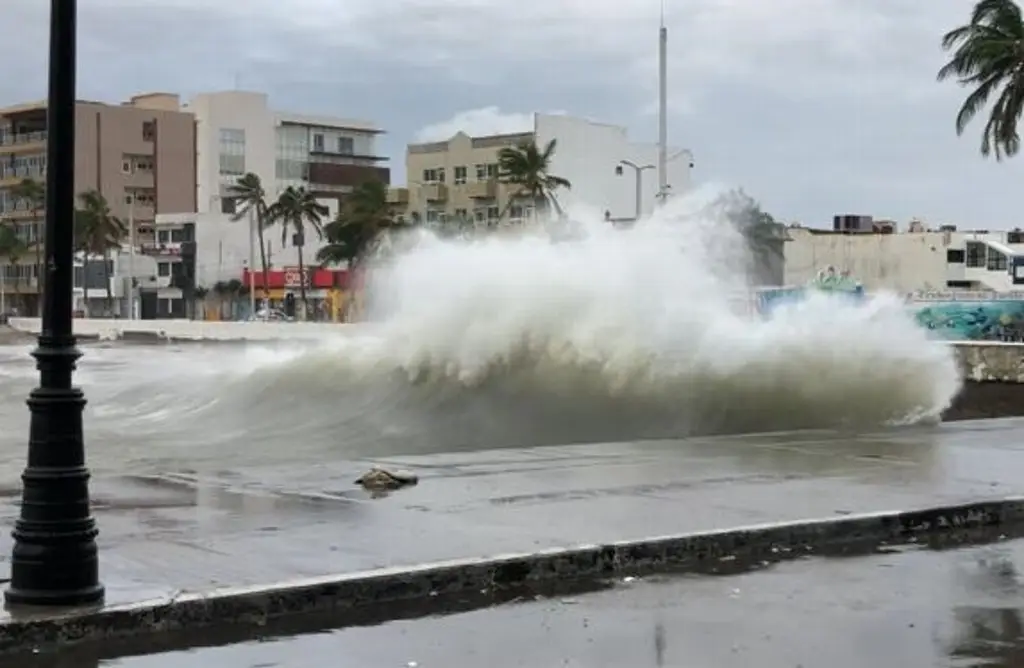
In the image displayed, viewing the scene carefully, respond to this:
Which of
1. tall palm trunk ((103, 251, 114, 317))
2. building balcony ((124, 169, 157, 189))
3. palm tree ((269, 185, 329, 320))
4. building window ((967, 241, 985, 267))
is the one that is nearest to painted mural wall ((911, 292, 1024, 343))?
building window ((967, 241, 985, 267))


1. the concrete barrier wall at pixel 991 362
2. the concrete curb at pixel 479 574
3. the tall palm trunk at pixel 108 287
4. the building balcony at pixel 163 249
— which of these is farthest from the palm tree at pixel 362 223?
the concrete curb at pixel 479 574

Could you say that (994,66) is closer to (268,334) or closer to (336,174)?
(268,334)

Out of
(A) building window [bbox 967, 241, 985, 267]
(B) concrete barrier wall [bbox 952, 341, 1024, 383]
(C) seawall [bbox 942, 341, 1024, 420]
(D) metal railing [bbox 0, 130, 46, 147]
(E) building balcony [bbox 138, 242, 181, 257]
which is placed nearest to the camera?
(C) seawall [bbox 942, 341, 1024, 420]

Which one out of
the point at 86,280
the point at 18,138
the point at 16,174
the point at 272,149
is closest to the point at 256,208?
the point at 86,280

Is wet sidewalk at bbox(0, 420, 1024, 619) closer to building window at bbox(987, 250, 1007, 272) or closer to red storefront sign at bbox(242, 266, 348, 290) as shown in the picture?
building window at bbox(987, 250, 1007, 272)

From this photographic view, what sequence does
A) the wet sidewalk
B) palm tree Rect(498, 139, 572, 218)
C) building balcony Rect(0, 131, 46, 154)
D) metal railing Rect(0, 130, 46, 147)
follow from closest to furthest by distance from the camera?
the wet sidewalk, palm tree Rect(498, 139, 572, 218), building balcony Rect(0, 131, 46, 154), metal railing Rect(0, 130, 46, 147)

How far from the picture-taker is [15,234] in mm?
129750

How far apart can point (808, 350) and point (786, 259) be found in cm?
8212

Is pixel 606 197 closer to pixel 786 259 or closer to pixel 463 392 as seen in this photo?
pixel 786 259

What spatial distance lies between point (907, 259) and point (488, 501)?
97632mm

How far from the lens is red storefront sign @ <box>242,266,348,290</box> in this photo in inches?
4456

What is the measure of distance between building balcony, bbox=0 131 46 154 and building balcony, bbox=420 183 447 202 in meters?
36.4

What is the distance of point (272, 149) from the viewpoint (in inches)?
5709

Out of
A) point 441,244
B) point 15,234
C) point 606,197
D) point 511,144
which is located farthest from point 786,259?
point 441,244
